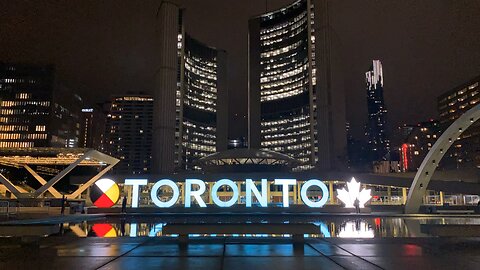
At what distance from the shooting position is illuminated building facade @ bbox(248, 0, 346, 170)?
406 feet

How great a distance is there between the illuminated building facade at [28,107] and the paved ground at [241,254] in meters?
137

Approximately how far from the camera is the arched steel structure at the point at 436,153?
2650 centimetres

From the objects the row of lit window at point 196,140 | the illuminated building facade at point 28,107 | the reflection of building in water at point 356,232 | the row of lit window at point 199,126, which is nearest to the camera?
the reflection of building in water at point 356,232

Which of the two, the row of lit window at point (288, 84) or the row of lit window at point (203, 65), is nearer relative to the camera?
the row of lit window at point (288, 84)

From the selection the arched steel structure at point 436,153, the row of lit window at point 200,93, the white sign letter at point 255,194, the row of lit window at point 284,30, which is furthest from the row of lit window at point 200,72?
the arched steel structure at point 436,153

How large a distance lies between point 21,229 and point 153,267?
23.0 ft

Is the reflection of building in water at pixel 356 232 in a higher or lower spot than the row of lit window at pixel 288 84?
lower

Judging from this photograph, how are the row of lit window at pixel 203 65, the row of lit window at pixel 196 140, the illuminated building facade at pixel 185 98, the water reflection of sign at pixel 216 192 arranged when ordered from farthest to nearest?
1. the row of lit window at pixel 203 65
2. the row of lit window at pixel 196 140
3. the illuminated building facade at pixel 185 98
4. the water reflection of sign at pixel 216 192

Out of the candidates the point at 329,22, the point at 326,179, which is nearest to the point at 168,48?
the point at 329,22

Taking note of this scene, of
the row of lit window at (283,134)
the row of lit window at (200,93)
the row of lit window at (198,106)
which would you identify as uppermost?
the row of lit window at (200,93)

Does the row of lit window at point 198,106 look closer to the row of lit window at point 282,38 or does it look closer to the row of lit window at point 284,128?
the row of lit window at point 284,128

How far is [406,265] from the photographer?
341 inches

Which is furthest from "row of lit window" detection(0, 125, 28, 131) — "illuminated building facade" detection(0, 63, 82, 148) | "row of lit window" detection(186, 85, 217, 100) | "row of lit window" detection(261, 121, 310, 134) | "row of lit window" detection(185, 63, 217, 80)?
"row of lit window" detection(261, 121, 310, 134)

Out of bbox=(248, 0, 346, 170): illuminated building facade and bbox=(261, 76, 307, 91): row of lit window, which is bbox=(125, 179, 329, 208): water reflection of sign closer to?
bbox=(248, 0, 346, 170): illuminated building facade
